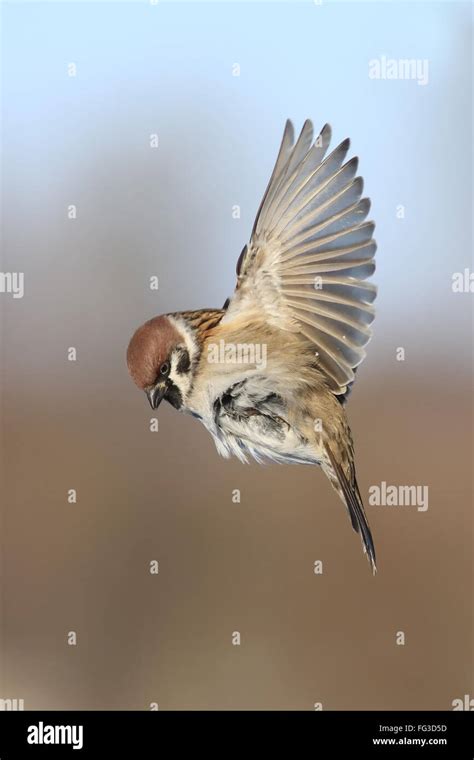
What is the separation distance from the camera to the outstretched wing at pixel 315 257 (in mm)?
1236

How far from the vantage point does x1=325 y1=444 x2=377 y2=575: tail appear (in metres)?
1.30

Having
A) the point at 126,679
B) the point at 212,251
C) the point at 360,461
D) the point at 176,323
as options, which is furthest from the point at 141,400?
the point at 126,679

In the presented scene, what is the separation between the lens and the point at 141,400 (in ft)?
4.27

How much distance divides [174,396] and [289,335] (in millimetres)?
216

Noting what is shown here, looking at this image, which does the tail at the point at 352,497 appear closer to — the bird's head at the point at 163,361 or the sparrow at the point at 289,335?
the sparrow at the point at 289,335

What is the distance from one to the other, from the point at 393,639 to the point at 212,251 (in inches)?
29.0

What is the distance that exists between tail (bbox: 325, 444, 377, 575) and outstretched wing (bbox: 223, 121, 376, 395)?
130 mm

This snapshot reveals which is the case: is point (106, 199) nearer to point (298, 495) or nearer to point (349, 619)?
point (298, 495)
